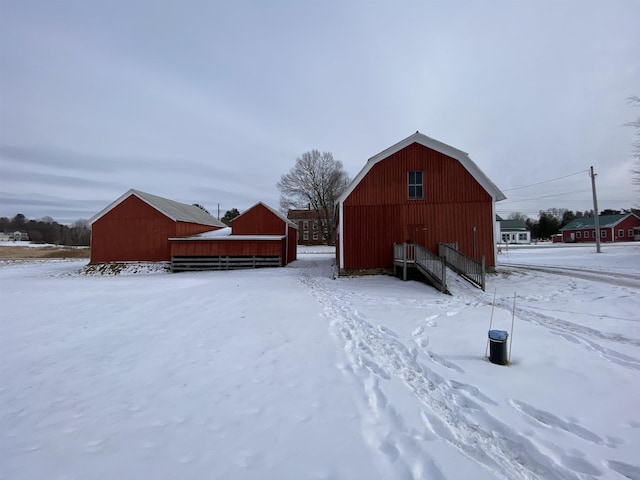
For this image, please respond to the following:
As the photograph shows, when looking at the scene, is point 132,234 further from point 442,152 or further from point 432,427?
point 432,427

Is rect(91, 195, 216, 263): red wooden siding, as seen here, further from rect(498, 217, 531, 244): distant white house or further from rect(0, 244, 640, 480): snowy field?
rect(498, 217, 531, 244): distant white house

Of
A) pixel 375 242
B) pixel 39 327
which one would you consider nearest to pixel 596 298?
pixel 375 242

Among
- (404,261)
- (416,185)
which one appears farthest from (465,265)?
(416,185)

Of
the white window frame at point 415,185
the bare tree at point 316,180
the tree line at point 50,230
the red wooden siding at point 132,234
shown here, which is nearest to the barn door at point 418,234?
the white window frame at point 415,185

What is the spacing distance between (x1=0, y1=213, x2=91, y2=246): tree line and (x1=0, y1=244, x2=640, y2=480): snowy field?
7880 centimetres

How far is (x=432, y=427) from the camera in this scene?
3119mm

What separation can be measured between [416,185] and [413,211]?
1.23 metres

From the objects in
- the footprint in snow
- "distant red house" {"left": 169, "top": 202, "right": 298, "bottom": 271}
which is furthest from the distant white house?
the footprint in snow

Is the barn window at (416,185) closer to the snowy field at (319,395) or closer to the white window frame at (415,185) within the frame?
the white window frame at (415,185)

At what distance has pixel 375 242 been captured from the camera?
14625mm

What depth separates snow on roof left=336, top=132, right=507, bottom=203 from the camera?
46.2 ft

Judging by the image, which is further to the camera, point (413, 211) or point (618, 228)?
point (618, 228)

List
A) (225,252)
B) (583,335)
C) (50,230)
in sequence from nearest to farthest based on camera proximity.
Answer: (583,335) < (225,252) < (50,230)

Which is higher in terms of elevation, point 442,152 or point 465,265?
point 442,152
